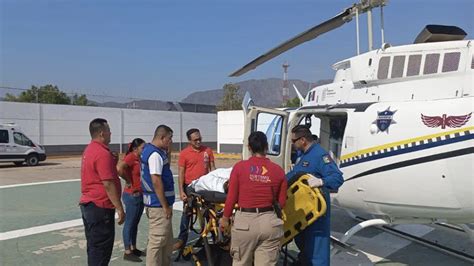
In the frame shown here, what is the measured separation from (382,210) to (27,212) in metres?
7.11

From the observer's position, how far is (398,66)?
5.05 meters

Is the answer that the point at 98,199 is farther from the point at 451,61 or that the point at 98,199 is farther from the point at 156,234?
the point at 451,61

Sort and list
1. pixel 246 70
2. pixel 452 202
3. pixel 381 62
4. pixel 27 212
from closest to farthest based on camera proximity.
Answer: pixel 452 202
pixel 381 62
pixel 246 70
pixel 27 212

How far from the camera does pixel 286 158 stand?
19.9 feet

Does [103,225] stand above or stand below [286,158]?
below

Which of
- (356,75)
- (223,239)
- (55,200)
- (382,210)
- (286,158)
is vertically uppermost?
(356,75)

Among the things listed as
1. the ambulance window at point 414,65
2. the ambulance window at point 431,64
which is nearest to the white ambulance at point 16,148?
the ambulance window at point 414,65

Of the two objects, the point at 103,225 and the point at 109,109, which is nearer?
the point at 103,225

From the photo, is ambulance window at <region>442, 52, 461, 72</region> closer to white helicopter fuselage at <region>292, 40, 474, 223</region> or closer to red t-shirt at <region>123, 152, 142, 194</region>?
white helicopter fuselage at <region>292, 40, 474, 223</region>

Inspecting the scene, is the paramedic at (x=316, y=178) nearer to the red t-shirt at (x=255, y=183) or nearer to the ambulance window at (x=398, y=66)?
the red t-shirt at (x=255, y=183)

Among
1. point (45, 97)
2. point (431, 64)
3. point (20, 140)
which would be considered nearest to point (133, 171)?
point (431, 64)

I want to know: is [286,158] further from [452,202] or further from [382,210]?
[452,202]

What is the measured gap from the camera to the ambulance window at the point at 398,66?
5.00 metres

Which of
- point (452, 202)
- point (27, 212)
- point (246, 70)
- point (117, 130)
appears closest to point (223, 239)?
point (452, 202)
